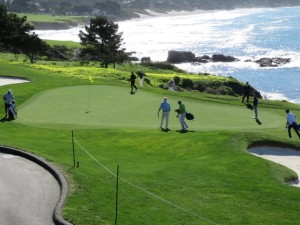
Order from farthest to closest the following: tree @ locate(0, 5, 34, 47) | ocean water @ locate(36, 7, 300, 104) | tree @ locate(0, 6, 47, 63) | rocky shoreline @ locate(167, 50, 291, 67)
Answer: rocky shoreline @ locate(167, 50, 291, 67)
ocean water @ locate(36, 7, 300, 104)
tree @ locate(0, 6, 47, 63)
tree @ locate(0, 5, 34, 47)

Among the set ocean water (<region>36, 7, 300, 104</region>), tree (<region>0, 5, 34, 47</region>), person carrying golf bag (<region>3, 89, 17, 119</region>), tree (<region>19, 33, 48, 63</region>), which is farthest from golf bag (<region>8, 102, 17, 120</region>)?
tree (<region>19, 33, 48, 63</region>)

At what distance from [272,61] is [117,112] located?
87.5 metres

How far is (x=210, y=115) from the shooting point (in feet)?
106

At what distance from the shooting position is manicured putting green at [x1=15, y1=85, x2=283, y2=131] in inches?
1156

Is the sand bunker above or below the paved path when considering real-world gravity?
above

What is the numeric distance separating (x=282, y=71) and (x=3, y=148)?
286ft

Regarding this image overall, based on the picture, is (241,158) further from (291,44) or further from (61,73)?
(291,44)

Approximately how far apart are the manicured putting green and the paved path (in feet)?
28.0

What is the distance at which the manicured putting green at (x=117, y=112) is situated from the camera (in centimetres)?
2938

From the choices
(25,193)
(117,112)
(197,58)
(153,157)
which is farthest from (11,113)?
(197,58)

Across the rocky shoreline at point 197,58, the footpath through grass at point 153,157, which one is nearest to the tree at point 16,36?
the rocky shoreline at point 197,58

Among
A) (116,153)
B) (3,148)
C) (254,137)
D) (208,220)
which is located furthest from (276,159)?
(3,148)

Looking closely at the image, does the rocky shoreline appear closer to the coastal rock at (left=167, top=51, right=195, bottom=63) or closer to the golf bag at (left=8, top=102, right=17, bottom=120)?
the coastal rock at (left=167, top=51, right=195, bottom=63)

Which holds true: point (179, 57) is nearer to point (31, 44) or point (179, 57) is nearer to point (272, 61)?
point (272, 61)
